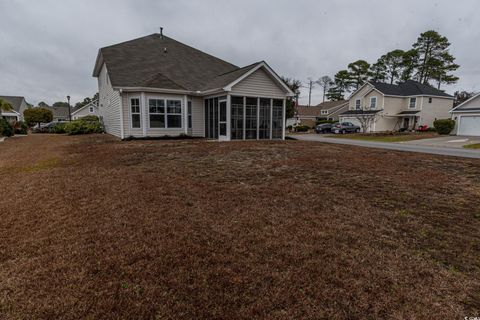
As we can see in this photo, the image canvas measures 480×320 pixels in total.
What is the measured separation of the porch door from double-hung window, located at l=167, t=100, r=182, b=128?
2.60 meters

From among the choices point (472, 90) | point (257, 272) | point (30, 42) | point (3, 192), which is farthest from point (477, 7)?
point (472, 90)

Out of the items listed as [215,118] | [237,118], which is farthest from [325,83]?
[237,118]

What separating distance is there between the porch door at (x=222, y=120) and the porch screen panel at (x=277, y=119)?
11.2ft

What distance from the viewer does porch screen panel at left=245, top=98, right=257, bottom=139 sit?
1516cm

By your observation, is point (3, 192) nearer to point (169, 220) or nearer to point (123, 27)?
point (169, 220)

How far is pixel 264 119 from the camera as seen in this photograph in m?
16.0

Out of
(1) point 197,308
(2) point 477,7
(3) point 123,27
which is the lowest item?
(1) point 197,308

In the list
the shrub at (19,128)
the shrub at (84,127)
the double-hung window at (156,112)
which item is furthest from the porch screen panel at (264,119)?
the shrub at (19,128)

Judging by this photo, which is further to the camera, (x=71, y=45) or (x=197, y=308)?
(x=71, y=45)

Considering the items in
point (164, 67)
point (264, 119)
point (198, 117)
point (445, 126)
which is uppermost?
point (164, 67)

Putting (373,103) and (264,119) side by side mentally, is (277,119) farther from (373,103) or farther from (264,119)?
(373,103)

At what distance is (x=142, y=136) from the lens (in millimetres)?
14742

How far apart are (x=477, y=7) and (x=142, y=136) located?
2028 centimetres

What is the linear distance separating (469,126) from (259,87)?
80.0ft
